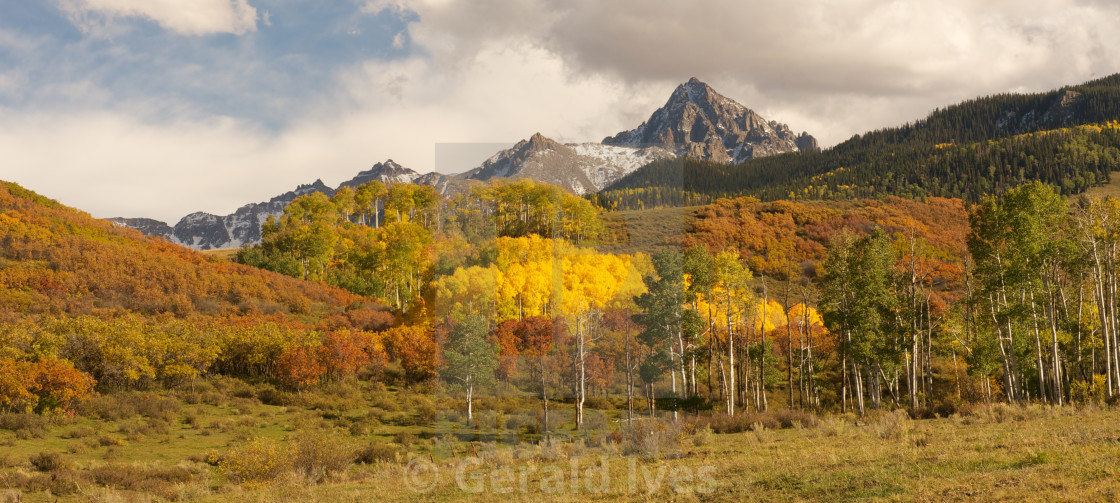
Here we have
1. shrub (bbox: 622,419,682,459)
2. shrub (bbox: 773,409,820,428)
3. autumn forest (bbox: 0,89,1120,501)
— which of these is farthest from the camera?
shrub (bbox: 773,409,820,428)

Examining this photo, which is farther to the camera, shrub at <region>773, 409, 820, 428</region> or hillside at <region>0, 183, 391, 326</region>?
hillside at <region>0, 183, 391, 326</region>

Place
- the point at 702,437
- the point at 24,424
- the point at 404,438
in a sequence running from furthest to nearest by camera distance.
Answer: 1. the point at 404,438
2. the point at 24,424
3. the point at 702,437

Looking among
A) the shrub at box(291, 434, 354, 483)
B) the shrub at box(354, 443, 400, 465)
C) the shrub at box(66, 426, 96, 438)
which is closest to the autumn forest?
the shrub at box(291, 434, 354, 483)

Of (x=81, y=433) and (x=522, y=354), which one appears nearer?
(x=81, y=433)

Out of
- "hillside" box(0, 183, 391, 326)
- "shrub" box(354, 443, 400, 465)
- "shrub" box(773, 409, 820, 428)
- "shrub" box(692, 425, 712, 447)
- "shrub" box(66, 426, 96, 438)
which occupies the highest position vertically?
"hillside" box(0, 183, 391, 326)

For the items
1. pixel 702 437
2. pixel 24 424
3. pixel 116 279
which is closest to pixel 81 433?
pixel 24 424

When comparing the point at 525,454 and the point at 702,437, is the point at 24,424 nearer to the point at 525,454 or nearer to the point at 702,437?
the point at 525,454

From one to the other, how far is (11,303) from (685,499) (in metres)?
72.8

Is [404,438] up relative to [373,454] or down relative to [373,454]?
down

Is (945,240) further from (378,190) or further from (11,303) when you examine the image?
(11,303)

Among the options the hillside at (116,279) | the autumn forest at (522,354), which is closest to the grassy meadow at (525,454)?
the autumn forest at (522,354)

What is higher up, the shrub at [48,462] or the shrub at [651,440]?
the shrub at [651,440]

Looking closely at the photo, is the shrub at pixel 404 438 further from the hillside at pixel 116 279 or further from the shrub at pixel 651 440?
the hillside at pixel 116 279

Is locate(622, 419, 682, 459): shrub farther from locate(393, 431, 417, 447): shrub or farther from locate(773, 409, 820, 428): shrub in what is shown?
locate(393, 431, 417, 447): shrub
